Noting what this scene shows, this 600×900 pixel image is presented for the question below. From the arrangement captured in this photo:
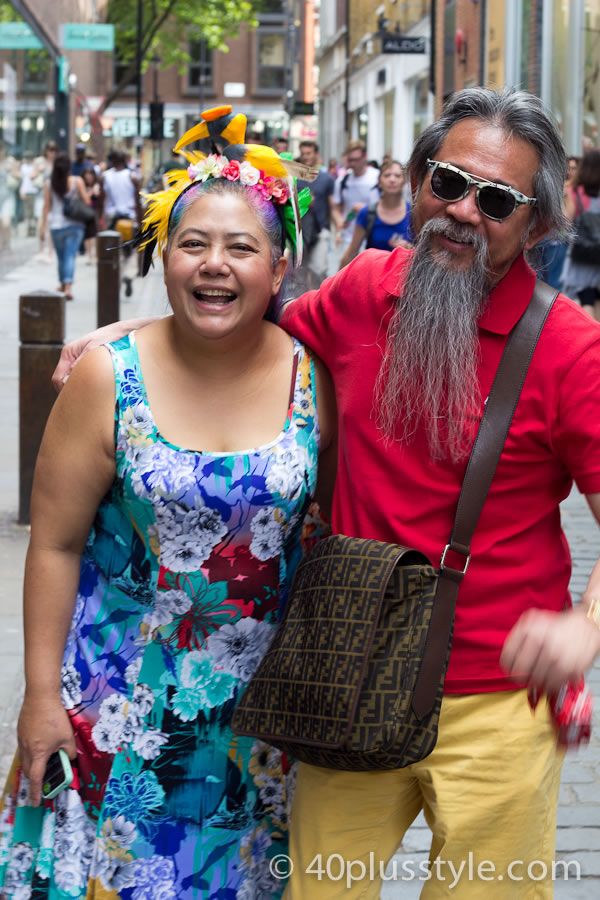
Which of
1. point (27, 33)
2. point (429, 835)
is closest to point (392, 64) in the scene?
point (27, 33)

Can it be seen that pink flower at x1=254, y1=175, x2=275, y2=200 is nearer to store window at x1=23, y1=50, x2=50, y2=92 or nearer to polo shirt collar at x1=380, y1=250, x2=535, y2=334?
polo shirt collar at x1=380, y1=250, x2=535, y2=334

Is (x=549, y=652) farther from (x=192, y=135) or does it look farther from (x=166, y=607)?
(x=192, y=135)

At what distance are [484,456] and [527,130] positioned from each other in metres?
0.59

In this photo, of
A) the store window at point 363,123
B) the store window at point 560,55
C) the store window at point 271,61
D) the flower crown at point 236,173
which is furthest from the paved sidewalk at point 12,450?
the store window at point 271,61

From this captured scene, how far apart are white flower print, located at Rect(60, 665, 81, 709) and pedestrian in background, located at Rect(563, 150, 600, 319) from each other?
9249 millimetres

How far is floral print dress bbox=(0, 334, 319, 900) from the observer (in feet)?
7.69

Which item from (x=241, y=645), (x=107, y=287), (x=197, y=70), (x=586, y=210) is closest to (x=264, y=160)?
(x=241, y=645)

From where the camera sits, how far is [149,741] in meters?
2.43

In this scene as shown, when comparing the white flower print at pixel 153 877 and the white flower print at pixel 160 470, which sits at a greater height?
the white flower print at pixel 160 470

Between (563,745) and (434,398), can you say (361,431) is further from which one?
(563,745)

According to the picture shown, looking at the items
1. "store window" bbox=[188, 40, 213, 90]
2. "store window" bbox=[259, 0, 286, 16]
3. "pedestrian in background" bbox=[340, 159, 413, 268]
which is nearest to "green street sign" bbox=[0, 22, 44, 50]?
"pedestrian in background" bbox=[340, 159, 413, 268]

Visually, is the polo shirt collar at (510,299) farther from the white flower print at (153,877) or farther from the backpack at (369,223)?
the backpack at (369,223)

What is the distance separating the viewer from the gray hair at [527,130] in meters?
2.25

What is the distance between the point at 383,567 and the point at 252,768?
2.05 feet
